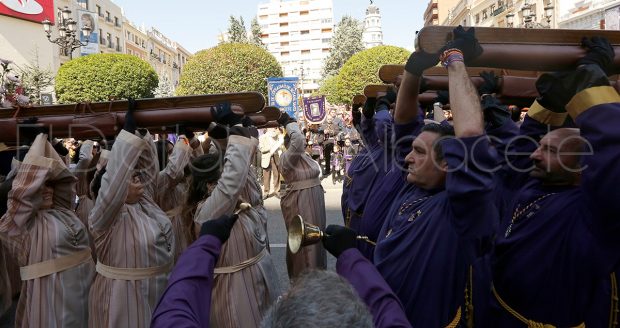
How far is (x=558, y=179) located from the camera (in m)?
2.39

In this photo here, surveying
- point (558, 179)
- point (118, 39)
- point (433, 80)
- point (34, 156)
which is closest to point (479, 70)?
point (433, 80)

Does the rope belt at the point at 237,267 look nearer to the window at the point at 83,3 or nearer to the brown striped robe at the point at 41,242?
the brown striped robe at the point at 41,242

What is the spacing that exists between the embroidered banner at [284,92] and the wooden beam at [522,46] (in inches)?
558

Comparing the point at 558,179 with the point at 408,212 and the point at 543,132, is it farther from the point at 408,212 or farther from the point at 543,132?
the point at 408,212

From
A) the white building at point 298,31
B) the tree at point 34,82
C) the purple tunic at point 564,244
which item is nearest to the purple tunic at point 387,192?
the purple tunic at point 564,244

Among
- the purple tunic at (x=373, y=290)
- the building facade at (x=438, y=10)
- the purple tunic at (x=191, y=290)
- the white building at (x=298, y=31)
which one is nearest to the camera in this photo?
the purple tunic at (x=191, y=290)

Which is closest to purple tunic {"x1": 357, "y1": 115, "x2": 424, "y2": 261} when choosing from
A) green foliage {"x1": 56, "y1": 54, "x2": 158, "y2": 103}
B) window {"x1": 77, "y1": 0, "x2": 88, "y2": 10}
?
green foliage {"x1": 56, "y1": 54, "x2": 158, "y2": 103}

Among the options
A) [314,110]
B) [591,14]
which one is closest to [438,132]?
[314,110]

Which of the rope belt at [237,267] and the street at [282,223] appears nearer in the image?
the rope belt at [237,267]

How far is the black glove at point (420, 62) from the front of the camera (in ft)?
6.85

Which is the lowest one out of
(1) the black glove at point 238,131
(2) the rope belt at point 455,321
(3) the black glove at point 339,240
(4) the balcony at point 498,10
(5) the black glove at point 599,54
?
(2) the rope belt at point 455,321

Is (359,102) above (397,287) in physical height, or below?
above

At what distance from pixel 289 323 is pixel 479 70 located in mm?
2922

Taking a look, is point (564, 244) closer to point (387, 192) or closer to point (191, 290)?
point (387, 192)
